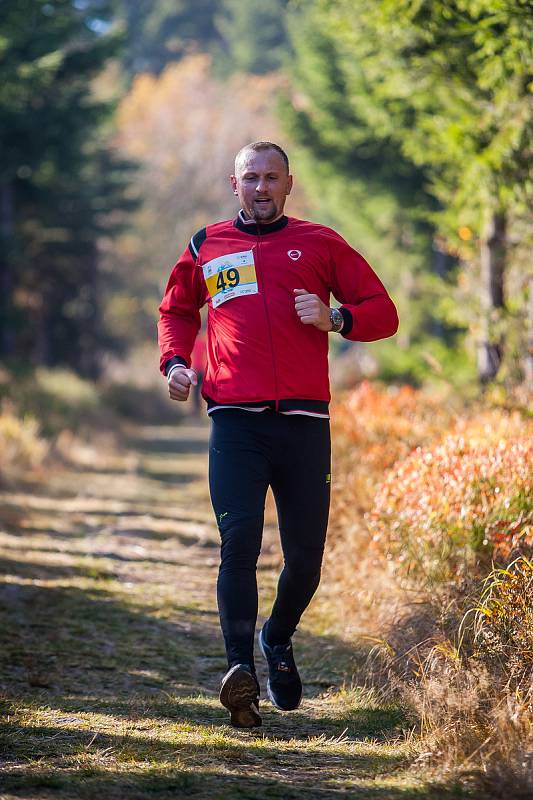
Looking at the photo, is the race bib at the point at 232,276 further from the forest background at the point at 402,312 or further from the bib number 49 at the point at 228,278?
the forest background at the point at 402,312

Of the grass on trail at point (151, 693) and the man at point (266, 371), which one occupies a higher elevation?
the man at point (266, 371)

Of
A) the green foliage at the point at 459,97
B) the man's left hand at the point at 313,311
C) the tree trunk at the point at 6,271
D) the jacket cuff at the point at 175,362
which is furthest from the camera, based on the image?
the tree trunk at the point at 6,271

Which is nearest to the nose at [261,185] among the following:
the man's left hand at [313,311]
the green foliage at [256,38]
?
the man's left hand at [313,311]

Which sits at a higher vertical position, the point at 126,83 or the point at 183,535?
the point at 126,83

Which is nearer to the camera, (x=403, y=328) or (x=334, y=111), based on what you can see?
(x=334, y=111)

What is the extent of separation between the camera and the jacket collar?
189 inches

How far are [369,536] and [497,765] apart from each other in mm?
3466

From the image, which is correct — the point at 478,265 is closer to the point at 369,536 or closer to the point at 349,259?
the point at 369,536

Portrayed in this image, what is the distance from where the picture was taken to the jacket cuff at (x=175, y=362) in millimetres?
4770

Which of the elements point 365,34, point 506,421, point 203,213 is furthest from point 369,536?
point 203,213

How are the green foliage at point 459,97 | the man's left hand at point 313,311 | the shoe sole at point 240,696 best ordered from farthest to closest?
the green foliage at point 459,97
the man's left hand at point 313,311
the shoe sole at point 240,696

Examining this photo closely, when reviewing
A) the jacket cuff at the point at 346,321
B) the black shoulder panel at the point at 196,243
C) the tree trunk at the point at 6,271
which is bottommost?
the jacket cuff at the point at 346,321

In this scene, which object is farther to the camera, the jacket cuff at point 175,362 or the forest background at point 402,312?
the forest background at point 402,312

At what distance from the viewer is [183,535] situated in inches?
407
